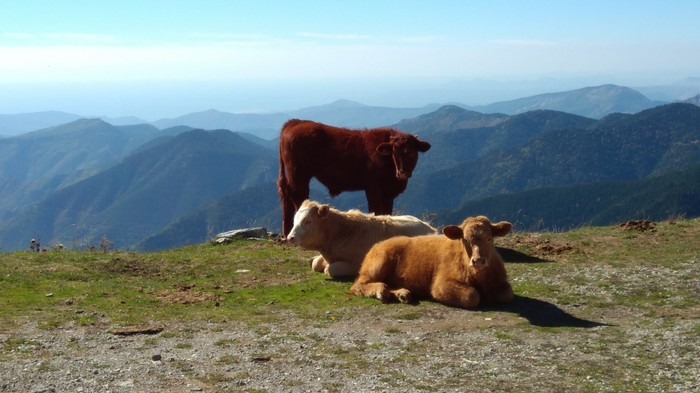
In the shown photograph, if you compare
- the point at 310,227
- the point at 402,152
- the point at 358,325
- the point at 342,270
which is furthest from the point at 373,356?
the point at 402,152

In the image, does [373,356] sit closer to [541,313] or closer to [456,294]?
[456,294]

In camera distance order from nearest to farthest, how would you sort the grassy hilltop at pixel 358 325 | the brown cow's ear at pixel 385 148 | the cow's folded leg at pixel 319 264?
A: the grassy hilltop at pixel 358 325, the cow's folded leg at pixel 319 264, the brown cow's ear at pixel 385 148

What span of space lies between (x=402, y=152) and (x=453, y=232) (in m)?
7.20

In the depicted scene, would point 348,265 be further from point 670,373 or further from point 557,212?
point 557,212

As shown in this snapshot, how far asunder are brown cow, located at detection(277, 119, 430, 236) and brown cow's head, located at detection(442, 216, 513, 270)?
6.91m

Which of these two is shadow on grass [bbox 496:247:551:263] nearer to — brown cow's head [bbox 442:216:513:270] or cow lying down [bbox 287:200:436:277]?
cow lying down [bbox 287:200:436:277]

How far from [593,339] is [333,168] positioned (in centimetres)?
1094

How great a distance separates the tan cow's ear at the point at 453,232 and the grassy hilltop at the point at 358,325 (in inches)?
47.5

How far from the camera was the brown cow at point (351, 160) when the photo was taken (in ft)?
Result: 60.8

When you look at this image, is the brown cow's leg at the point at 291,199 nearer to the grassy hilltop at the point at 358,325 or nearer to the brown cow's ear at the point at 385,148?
the brown cow's ear at the point at 385,148

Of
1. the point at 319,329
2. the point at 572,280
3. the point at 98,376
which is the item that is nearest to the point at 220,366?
the point at 98,376

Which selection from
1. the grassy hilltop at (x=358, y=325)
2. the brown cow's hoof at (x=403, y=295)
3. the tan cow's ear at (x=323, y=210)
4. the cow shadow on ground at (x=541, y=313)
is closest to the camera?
the grassy hilltop at (x=358, y=325)

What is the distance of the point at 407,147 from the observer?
60.1ft

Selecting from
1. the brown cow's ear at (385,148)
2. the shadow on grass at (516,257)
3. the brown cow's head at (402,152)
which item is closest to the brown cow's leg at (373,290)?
the shadow on grass at (516,257)
